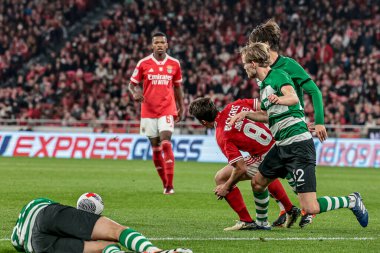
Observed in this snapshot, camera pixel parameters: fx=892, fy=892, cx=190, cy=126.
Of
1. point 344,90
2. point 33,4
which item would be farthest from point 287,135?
point 33,4

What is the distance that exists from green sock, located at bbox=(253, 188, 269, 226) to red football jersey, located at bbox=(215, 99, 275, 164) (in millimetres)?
516

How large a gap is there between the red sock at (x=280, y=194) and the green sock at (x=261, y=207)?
44cm

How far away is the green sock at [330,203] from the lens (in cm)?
892

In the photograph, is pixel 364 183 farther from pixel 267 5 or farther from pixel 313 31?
pixel 267 5

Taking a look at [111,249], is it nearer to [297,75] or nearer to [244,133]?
[297,75]

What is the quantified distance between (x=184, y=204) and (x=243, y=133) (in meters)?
3.11

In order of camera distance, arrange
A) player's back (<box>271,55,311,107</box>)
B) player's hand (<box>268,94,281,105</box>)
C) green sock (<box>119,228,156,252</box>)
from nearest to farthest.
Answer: green sock (<box>119,228,156,252</box>) < player's hand (<box>268,94,281,105</box>) < player's back (<box>271,55,311,107</box>)

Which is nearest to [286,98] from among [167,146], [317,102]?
[317,102]

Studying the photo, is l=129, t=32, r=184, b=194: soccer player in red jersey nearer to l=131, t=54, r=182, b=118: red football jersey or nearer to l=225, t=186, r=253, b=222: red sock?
l=131, t=54, r=182, b=118: red football jersey

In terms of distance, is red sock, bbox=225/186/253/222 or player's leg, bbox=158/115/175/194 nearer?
red sock, bbox=225/186/253/222

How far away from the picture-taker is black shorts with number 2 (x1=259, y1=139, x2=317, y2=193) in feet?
28.8

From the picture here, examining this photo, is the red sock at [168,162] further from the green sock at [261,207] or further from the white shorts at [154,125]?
the green sock at [261,207]

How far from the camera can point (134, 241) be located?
6.43 m

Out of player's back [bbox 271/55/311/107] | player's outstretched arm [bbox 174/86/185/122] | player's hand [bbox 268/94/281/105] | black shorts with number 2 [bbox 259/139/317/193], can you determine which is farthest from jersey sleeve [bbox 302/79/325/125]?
player's outstretched arm [bbox 174/86/185/122]
